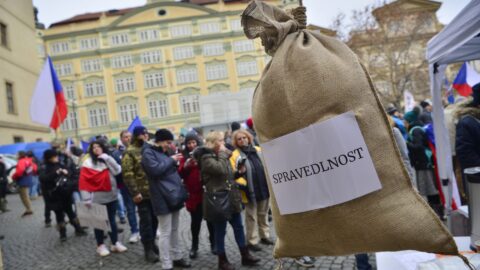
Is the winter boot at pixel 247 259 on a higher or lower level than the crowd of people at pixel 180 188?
lower

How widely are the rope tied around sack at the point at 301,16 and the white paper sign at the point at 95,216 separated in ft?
13.6

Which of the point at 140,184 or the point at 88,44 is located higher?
the point at 88,44

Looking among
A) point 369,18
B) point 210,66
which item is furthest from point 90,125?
point 369,18

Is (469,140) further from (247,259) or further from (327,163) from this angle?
(327,163)

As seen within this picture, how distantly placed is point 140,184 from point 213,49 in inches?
1619

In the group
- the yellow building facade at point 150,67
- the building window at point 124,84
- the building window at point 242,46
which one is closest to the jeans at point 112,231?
the building window at point 242,46

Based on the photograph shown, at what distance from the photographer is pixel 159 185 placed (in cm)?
424

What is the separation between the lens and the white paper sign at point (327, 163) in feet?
3.69

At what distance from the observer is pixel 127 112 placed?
44.6m

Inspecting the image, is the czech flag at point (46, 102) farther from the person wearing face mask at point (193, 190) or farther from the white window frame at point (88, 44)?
the white window frame at point (88, 44)

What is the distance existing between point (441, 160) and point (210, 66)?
1655 inches

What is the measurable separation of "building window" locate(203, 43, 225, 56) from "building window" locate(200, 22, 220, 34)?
161 centimetres

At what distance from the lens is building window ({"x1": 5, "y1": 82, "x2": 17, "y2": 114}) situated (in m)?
20.8

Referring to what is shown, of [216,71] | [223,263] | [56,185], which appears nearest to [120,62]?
[216,71]
